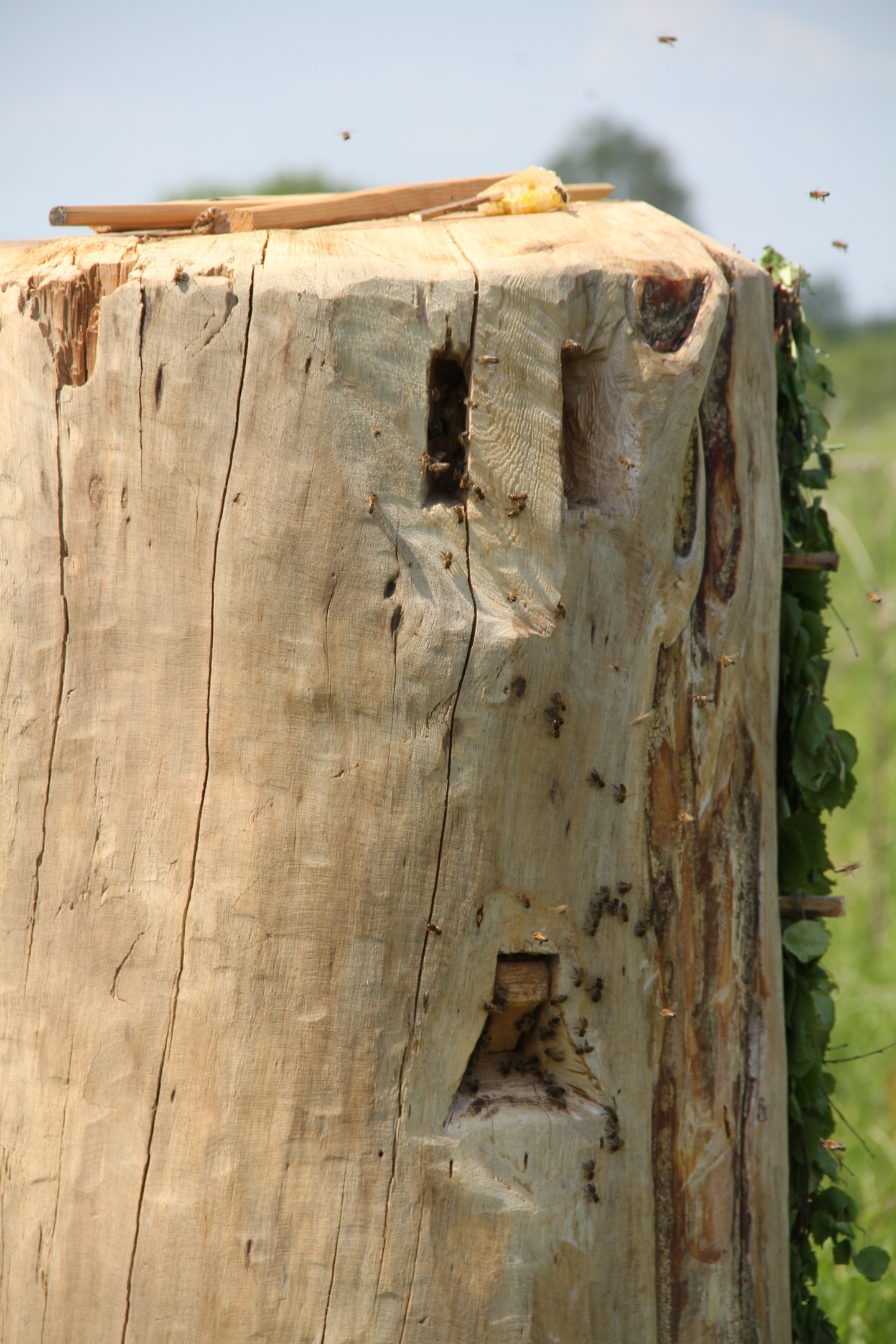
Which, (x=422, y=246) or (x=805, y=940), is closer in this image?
(x=422, y=246)

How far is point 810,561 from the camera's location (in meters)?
2.73

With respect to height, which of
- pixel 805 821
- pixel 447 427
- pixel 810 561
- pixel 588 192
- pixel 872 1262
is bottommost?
pixel 872 1262

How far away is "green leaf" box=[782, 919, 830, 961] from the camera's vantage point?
266 cm

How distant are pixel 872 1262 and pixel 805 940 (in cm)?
94

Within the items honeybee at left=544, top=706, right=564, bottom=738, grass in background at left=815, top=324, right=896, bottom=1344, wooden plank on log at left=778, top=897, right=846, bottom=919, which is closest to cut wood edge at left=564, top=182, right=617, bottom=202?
grass in background at left=815, top=324, right=896, bottom=1344

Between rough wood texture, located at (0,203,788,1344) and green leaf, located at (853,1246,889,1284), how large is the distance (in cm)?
89

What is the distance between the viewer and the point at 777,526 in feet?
8.03

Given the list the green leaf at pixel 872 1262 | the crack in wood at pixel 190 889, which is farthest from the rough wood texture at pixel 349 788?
the green leaf at pixel 872 1262

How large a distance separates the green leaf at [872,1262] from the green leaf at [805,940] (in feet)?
2.79

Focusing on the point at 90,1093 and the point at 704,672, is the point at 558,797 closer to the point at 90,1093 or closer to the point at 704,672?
the point at 704,672

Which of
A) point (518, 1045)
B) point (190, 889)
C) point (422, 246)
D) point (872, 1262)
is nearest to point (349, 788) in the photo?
point (190, 889)

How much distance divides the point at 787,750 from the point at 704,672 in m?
0.62

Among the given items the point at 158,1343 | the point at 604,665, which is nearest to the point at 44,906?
the point at 158,1343

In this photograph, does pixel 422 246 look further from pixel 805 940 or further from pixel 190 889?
pixel 805 940
